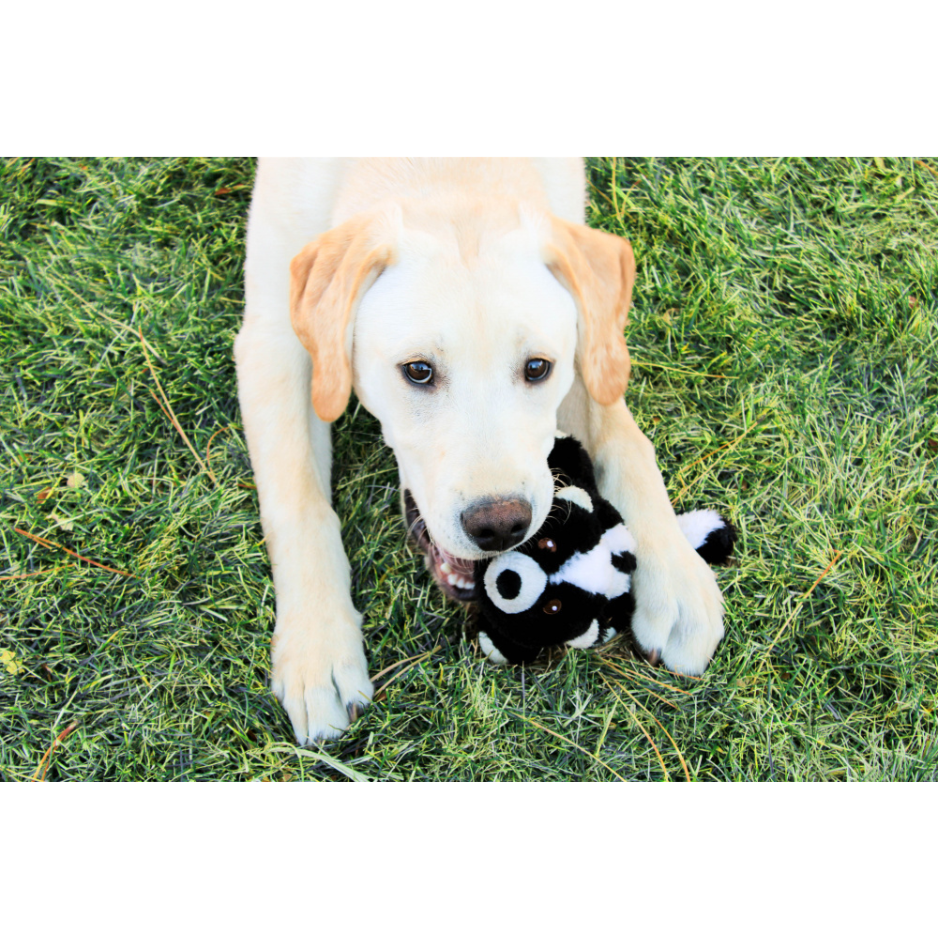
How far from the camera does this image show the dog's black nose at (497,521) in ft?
6.69

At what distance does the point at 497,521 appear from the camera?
80.4 inches

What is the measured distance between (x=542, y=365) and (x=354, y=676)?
1143 millimetres

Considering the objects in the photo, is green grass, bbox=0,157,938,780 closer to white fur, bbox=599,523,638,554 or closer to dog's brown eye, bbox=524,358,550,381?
white fur, bbox=599,523,638,554

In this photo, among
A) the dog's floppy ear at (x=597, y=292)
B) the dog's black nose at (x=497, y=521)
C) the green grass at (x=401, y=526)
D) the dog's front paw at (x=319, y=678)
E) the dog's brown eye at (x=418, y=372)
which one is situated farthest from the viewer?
the green grass at (x=401, y=526)

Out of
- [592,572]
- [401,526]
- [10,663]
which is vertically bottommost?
[10,663]

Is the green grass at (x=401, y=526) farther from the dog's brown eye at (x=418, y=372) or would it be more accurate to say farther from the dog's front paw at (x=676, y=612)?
the dog's brown eye at (x=418, y=372)

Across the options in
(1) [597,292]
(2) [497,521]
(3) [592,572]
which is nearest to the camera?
(2) [497,521]

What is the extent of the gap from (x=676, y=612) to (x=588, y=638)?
0.31 meters

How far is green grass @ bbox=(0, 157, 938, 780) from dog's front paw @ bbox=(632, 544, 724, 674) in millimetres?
94

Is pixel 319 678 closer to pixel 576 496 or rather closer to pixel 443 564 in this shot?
pixel 443 564

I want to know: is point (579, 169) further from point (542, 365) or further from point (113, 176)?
point (113, 176)

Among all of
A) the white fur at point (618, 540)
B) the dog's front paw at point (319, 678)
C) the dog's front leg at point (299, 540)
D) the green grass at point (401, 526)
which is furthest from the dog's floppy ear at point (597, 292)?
the dog's front paw at point (319, 678)

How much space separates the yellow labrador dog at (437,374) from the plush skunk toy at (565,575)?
0.44ft

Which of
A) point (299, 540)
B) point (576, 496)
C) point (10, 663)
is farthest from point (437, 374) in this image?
point (10, 663)
